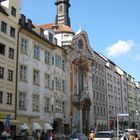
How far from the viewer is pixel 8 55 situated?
130ft

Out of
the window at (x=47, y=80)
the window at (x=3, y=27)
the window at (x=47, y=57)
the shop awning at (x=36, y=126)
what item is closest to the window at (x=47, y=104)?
the window at (x=47, y=80)

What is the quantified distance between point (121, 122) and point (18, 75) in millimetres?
56525

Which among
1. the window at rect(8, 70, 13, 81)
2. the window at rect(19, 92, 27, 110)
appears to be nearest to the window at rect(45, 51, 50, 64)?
the window at rect(19, 92, 27, 110)

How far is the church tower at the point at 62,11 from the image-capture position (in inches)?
3056

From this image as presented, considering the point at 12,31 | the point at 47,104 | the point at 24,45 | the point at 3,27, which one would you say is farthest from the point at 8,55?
the point at 47,104

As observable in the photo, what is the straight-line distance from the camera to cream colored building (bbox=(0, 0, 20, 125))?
37.9m

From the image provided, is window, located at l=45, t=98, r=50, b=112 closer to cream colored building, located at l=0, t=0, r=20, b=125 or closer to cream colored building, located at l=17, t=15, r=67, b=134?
cream colored building, located at l=17, t=15, r=67, b=134

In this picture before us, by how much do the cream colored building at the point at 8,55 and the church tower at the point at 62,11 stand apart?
36.0m

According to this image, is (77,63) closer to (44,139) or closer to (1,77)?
(1,77)

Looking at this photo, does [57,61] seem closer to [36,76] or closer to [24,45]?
[36,76]

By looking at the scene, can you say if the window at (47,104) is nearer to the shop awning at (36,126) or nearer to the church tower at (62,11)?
Answer: the shop awning at (36,126)

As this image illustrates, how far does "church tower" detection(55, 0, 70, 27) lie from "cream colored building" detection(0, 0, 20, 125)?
36023 millimetres

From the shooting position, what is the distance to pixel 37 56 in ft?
154

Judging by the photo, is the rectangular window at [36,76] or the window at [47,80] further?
the window at [47,80]
